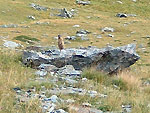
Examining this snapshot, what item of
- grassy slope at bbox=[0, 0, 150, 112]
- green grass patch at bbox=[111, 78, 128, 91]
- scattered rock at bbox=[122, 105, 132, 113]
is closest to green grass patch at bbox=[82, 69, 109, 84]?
green grass patch at bbox=[111, 78, 128, 91]

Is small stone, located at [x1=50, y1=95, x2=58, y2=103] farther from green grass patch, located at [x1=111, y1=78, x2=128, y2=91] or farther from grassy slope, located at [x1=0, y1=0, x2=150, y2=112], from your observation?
green grass patch, located at [x1=111, y1=78, x2=128, y2=91]

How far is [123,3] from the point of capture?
69.1 m

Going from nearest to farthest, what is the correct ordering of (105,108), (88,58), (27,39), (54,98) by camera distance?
(105,108) → (54,98) → (88,58) → (27,39)

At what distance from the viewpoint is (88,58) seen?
1214cm

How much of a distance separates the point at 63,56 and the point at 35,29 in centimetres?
2391

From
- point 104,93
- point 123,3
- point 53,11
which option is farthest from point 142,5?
point 104,93

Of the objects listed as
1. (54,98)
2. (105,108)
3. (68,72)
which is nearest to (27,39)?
(68,72)

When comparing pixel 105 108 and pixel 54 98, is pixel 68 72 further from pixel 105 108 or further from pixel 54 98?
pixel 105 108

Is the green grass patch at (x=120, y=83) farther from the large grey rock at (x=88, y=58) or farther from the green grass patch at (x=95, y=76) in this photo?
the large grey rock at (x=88, y=58)

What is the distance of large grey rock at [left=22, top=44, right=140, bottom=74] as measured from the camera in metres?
11.8

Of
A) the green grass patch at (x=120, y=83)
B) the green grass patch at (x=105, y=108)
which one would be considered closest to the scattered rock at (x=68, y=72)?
the green grass patch at (x=120, y=83)

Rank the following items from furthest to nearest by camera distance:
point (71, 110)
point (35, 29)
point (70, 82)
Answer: point (35, 29)
point (70, 82)
point (71, 110)

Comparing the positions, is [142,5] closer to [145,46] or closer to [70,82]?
[145,46]

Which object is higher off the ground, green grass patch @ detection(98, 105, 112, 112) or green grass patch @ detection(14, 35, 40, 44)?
green grass patch @ detection(98, 105, 112, 112)
